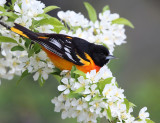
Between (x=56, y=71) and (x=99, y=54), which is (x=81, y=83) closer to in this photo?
(x=56, y=71)

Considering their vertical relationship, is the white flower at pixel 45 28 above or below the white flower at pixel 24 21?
above

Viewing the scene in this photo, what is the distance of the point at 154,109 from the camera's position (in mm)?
5656

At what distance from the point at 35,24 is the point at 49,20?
11 centimetres

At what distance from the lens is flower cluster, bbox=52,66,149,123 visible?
203 cm

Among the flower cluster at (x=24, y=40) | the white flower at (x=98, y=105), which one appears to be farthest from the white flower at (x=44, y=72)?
the white flower at (x=98, y=105)

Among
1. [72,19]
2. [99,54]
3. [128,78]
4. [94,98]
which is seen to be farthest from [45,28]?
[128,78]

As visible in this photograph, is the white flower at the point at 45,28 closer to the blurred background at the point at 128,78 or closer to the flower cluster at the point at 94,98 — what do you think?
the flower cluster at the point at 94,98

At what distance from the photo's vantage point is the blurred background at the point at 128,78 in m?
5.26

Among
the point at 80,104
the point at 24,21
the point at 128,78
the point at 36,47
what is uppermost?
the point at 128,78

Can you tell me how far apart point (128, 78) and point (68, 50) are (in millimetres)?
4519

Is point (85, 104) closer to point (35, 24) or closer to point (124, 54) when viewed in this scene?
point (35, 24)

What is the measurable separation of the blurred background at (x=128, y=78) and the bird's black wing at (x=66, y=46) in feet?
9.06

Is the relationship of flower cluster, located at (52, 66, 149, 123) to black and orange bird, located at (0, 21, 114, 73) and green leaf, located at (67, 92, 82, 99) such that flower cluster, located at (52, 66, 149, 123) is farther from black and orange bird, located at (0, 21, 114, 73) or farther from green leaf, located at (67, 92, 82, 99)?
black and orange bird, located at (0, 21, 114, 73)

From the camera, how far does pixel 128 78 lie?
683 cm
